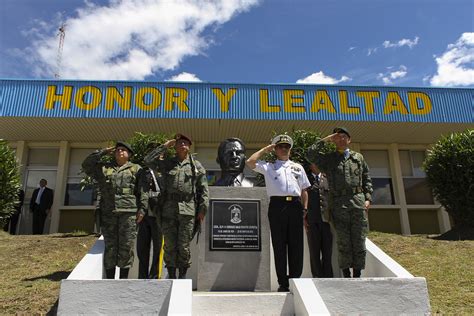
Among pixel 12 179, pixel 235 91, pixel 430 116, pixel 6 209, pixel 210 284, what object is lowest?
pixel 210 284

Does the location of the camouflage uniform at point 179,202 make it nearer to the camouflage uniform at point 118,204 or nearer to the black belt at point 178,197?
the black belt at point 178,197

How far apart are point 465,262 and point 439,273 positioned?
715 mm

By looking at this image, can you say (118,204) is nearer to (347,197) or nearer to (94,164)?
(94,164)

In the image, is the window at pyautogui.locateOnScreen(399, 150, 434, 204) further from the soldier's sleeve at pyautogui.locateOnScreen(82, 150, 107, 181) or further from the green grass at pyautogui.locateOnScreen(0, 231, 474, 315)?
the soldier's sleeve at pyautogui.locateOnScreen(82, 150, 107, 181)

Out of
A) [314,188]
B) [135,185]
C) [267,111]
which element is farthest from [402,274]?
[267,111]

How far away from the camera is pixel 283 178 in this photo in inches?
163

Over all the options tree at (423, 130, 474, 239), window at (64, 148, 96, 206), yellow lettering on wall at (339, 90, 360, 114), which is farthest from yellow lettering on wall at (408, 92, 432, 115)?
window at (64, 148, 96, 206)

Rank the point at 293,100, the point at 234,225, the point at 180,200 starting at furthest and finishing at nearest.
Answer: the point at 293,100
the point at 234,225
the point at 180,200

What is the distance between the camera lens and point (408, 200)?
13.6 metres

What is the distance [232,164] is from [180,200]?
6.56 feet

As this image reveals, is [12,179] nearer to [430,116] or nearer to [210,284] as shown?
Answer: [210,284]

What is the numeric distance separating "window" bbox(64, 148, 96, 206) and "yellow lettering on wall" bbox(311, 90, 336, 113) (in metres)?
7.72

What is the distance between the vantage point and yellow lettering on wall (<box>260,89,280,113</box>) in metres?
11.0

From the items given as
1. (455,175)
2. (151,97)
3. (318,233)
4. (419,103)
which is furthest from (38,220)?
(419,103)
